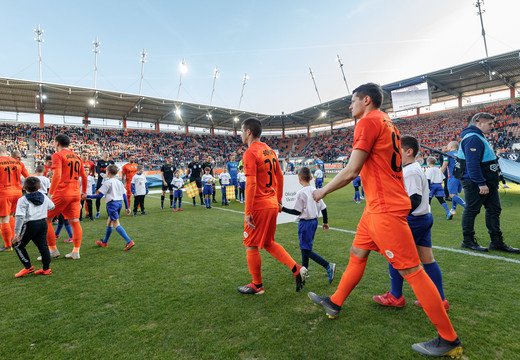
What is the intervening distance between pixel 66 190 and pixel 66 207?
346mm

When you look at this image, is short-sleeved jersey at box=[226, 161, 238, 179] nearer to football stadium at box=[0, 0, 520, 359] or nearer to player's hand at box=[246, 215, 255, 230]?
football stadium at box=[0, 0, 520, 359]

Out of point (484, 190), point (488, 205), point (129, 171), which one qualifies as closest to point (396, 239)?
point (484, 190)

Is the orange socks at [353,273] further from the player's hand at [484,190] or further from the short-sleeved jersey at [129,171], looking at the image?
the short-sleeved jersey at [129,171]

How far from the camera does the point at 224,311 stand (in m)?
2.59

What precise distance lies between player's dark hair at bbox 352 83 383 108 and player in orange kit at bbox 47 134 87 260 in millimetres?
4937

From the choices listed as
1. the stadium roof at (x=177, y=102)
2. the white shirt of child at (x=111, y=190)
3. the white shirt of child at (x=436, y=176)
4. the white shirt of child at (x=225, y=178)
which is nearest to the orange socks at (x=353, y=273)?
the white shirt of child at (x=111, y=190)

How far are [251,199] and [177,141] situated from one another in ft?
137

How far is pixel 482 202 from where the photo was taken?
405cm

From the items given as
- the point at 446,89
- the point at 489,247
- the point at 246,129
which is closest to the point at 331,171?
the point at 446,89

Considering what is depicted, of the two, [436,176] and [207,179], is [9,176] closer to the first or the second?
[207,179]

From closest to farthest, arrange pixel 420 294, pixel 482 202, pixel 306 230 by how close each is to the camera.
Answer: pixel 420 294 < pixel 306 230 < pixel 482 202

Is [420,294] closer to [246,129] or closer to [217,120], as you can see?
[246,129]

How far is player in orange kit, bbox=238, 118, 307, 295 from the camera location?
276 cm

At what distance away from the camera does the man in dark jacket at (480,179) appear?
12.6 feet
